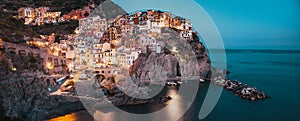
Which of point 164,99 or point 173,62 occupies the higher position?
point 173,62

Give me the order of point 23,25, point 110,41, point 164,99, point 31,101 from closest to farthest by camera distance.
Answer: point 31,101, point 164,99, point 23,25, point 110,41

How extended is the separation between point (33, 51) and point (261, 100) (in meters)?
11.3

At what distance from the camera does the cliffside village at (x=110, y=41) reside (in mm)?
13172

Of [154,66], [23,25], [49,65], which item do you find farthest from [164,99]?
[23,25]

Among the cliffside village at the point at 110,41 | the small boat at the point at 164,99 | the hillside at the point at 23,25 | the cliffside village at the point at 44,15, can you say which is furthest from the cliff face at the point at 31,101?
the cliffside village at the point at 44,15

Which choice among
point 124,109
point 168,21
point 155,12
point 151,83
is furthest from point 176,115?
point 155,12

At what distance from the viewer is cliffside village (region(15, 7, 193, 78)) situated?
1317 cm

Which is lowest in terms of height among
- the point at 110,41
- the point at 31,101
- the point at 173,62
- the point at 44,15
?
the point at 31,101

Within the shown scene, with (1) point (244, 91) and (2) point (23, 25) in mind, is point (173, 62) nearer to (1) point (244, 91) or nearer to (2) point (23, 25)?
(1) point (244, 91)

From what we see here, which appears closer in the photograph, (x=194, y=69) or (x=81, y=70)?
(x=81, y=70)

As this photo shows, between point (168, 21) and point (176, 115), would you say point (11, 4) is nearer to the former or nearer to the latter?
point (168, 21)

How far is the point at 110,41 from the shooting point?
16.8m

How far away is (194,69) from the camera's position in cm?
1404

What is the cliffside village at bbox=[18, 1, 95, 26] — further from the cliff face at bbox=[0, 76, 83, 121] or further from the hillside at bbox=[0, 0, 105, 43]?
the cliff face at bbox=[0, 76, 83, 121]
